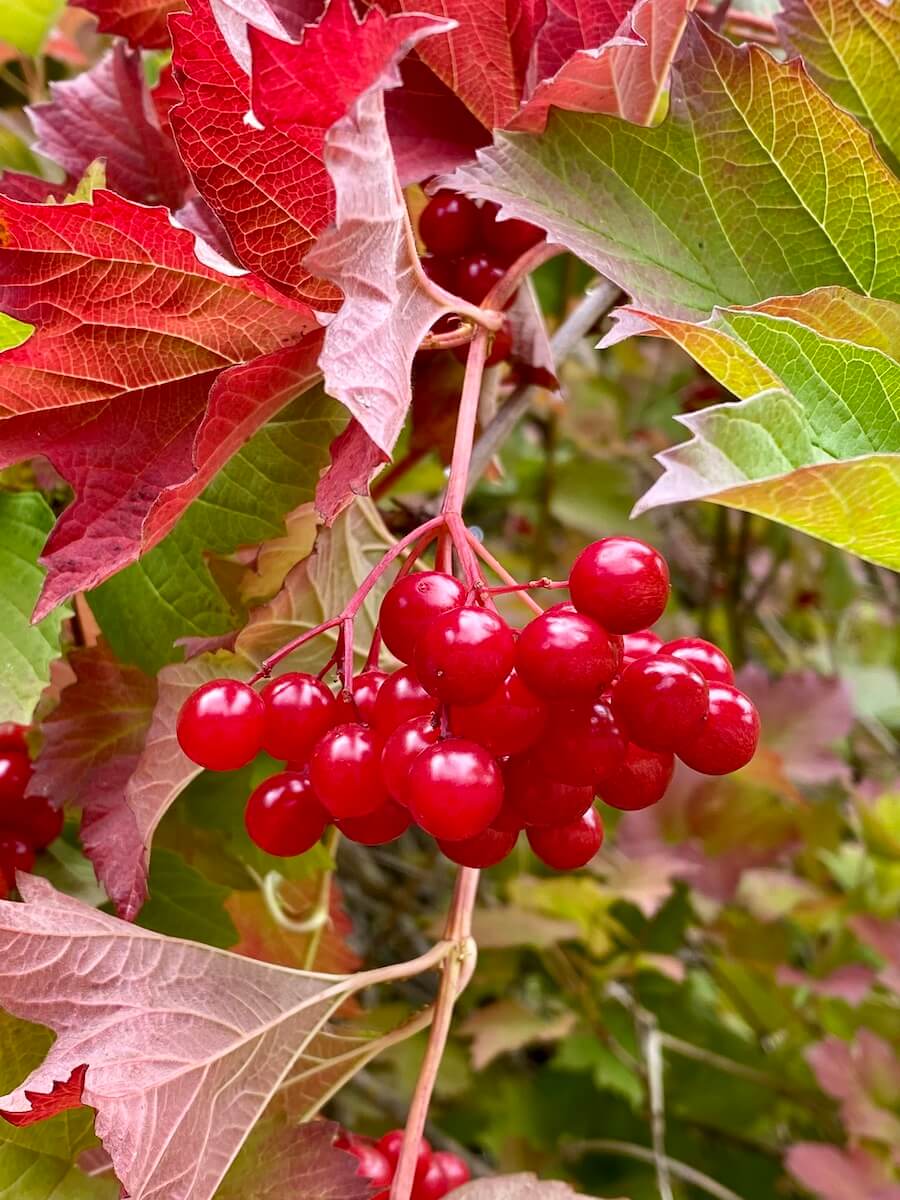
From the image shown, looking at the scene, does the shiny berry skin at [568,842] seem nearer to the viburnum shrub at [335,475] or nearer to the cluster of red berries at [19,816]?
the viburnum shrub at [335,475]

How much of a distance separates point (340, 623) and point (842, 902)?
1.39 meters

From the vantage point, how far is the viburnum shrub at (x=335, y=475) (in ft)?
1.71

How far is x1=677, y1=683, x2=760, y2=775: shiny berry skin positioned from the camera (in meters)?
0.57

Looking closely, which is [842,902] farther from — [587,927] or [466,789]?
[466,789]

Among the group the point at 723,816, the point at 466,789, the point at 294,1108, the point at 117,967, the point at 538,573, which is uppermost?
the point at 466,789

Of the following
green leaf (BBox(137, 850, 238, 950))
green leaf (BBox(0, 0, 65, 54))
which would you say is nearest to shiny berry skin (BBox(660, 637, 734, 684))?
green leaf (BBox(137, 850, 238, 950))

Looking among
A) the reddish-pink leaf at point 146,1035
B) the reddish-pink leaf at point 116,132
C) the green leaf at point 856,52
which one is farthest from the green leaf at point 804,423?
the reddish-pink leaf at point 116,132

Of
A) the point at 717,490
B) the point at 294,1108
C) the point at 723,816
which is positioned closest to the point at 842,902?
the point at 723,816

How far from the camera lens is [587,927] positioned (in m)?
1.58

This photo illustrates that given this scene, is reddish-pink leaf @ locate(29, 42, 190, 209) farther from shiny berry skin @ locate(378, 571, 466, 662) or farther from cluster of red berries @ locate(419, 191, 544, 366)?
shiny berry skin @ locate(378, 571, 466, 662)

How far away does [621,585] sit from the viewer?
53cm

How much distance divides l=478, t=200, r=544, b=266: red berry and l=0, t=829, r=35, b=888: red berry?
51 cm

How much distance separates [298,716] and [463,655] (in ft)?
0.42

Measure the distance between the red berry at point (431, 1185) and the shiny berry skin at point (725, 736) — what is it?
1.09 ft
